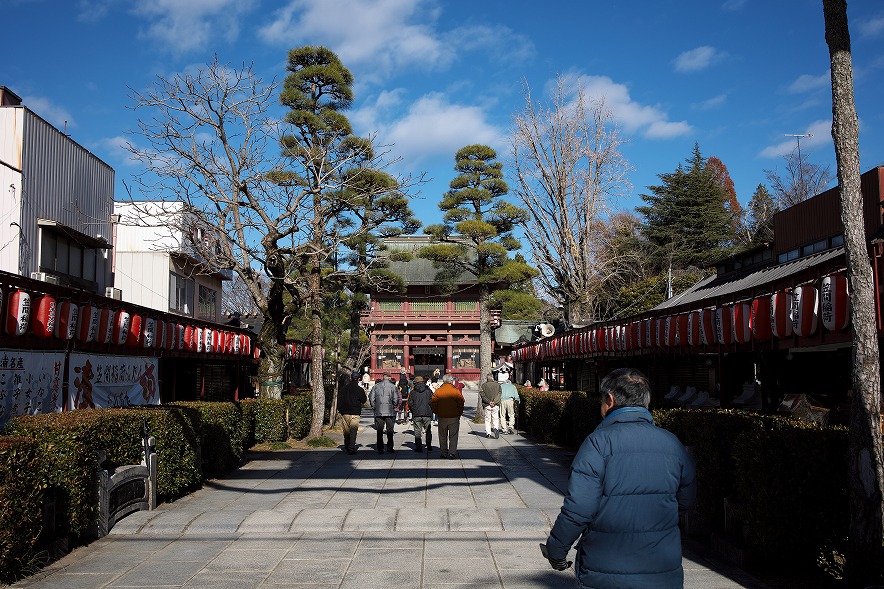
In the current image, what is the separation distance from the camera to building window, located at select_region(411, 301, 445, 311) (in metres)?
47.9

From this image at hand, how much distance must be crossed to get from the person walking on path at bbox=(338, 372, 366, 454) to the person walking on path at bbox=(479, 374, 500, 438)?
15.6ft

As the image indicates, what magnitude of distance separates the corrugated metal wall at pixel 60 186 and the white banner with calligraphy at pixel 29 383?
7.43m

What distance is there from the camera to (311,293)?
59.2ft

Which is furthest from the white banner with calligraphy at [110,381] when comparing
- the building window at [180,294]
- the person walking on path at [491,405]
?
the building window at [180,294]

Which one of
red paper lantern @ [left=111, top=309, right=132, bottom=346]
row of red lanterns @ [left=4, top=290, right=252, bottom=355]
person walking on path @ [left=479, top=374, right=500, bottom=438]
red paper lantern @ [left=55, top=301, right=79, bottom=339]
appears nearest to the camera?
row of red lanterns @ [left=4, top=290, right=252, bottom=355]

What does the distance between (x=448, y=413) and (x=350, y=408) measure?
88.4 inches

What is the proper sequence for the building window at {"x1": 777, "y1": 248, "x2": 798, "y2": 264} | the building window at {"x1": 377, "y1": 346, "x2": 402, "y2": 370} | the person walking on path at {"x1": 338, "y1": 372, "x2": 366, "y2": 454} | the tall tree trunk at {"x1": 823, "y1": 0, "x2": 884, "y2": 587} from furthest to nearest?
the building window at {"x1": 377, "y1": 346, "x2": 402, "y2": 370}
the building window at {"x1": 777, "y1": 248, "x2": 798, "y2": 264}
the person walking on path at {"x1": 338, "y1": 372, "x2": 366, "y2": 454}
the tall tree trunk at {"x1": 823, "y1": 0, "x2": 884, "y2": 587}

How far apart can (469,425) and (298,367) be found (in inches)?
436

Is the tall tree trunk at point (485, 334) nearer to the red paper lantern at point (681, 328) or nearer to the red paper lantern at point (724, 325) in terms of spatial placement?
the red paper lantern at point (681, 328)

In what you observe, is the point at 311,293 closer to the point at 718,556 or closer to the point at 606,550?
the point at 718,556

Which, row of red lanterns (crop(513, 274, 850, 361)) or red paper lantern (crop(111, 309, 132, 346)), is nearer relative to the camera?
row of red lanterns (crop(513, 274, 850, 361))

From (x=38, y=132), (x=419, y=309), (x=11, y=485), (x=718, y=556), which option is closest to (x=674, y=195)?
(x=419, y=309)

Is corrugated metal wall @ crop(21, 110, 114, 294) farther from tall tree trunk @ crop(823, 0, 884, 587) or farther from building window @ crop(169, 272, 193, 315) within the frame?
tall tree trunk @ crop(823, 0, 884, 587)

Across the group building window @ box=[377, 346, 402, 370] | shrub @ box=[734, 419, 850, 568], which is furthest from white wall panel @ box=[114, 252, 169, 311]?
shrub @ box=[734, 419, 850, 568]
